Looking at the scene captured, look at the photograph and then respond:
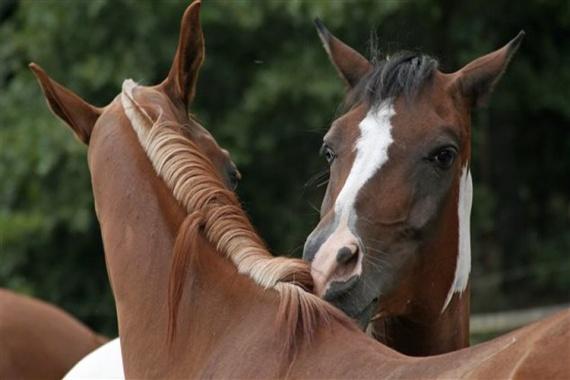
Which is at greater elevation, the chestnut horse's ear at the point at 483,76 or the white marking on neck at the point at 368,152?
the chestnut horse's ear at the point at 483,76

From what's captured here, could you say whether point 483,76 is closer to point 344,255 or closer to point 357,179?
point 357,179

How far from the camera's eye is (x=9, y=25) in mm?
9719

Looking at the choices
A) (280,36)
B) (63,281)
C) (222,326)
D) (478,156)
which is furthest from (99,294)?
(222,326)

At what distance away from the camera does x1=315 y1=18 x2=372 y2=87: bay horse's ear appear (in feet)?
13.3

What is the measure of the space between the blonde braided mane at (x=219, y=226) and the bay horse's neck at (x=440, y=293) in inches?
31.4

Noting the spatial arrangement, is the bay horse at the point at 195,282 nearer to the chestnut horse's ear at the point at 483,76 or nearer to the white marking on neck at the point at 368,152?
the white marking on neck at the point at 368,152

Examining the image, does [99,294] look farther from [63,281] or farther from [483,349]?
[483,349]

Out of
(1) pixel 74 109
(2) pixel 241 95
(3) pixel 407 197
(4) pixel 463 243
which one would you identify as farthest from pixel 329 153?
(2) pixel 241 95

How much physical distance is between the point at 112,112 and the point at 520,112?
6766 millimetres

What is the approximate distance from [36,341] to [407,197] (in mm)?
1950

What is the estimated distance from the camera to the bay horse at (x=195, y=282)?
2703 mm

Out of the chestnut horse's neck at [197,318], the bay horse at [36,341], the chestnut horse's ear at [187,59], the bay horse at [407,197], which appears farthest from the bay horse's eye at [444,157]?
the bay horse at [36,341]

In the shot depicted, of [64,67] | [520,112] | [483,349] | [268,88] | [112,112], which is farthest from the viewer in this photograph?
[520,112]

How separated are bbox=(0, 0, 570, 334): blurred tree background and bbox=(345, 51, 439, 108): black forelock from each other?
12.5 feet
